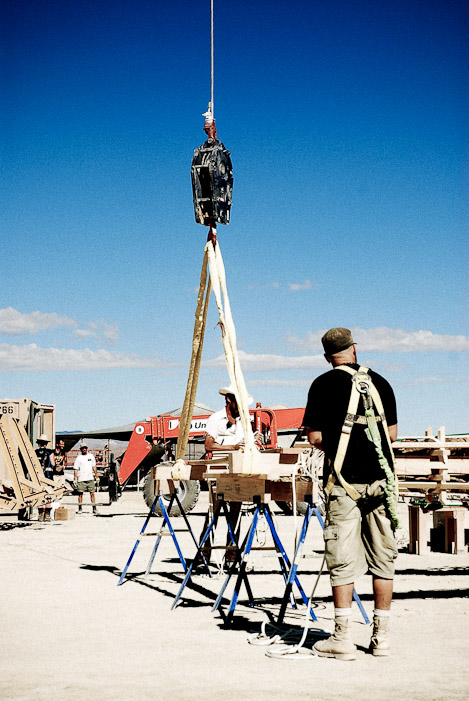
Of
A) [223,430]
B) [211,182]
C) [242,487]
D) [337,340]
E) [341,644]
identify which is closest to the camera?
[341,644]

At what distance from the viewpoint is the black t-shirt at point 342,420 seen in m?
5.35

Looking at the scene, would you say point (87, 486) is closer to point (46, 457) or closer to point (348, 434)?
point (46, 457)

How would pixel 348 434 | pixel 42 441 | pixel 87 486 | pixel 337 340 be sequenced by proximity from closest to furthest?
pixel 348 434, pixel 337 340, pixel 42 441, pixel 87 486

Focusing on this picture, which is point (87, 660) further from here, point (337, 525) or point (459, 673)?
point (459, 673)

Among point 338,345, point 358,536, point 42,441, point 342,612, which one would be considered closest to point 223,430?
point 338,345

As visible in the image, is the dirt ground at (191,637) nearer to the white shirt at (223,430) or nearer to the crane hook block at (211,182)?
the white shirt at (223,430)

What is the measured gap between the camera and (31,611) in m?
7.11

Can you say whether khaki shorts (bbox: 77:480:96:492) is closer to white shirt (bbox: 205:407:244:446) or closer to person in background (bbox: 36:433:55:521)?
person in background (bbox: 36:433:55:521)

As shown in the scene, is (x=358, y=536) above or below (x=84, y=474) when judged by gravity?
above

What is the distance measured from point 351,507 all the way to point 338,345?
3.63 feet

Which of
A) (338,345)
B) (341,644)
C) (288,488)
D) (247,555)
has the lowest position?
(341,644)

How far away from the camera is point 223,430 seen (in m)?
10.4

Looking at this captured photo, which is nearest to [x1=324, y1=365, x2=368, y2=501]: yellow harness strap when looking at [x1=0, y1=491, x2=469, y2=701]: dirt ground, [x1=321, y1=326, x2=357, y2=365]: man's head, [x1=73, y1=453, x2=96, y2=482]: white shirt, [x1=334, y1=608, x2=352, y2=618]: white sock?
[x1=321, y1=326, x2=357, y2=365]: man's head

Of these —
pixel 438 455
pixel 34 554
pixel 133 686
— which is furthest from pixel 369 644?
pixel 34 554
